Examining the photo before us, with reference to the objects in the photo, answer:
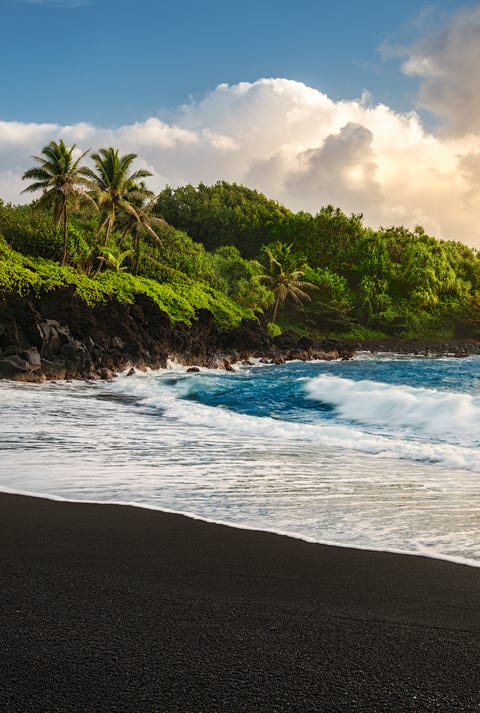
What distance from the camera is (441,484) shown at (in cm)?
641

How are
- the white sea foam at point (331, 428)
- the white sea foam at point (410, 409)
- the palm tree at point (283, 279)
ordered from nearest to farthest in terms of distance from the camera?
1. the white sea foam at point (331, 428)
2. the white sea foam at point (410, 409)
3. the palm tree at point (283, 279)

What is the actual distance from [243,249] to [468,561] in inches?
2651

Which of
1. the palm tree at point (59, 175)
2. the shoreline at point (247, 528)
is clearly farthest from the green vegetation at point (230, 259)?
the shoreline at point (247, 528)

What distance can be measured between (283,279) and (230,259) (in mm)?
5376

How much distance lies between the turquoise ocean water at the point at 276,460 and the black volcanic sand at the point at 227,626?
780mm

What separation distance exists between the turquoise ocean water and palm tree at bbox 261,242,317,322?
124 feet

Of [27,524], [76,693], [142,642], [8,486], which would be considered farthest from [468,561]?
[8,486]

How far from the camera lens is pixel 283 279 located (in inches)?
2090

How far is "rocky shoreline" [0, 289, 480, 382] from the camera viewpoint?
67.6ft

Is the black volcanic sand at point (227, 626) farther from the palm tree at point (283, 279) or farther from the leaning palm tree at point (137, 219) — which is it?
the palm tree at point (283, 279)

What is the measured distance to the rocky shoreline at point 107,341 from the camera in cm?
2059

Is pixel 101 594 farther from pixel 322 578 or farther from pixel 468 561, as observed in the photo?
pixel 468 561

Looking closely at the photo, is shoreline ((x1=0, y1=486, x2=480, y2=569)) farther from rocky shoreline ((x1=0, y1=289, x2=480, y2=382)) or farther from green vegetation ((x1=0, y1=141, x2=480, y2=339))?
green vegetation ((x1=0, y1=141, x2=480, y2=339))

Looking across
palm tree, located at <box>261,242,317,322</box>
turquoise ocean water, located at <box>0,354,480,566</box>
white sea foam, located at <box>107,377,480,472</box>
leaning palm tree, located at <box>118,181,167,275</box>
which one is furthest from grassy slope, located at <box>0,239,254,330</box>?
palm tree, located at <box>261,242,317,322</box>
